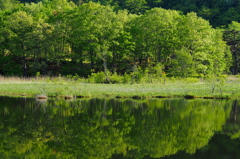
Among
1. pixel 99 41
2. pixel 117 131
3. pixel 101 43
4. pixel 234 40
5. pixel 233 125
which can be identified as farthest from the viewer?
pixel 234 40

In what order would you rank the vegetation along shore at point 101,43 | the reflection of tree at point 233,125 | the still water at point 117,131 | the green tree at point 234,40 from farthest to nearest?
the green tree at point 234,40, the vegetation along shore at point 101,43, the reflection of tree at point 233,125, the still water at point 117,131

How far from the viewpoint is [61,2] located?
3659 inches

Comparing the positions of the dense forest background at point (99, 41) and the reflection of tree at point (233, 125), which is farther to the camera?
the dense forest background at point (99, 41)

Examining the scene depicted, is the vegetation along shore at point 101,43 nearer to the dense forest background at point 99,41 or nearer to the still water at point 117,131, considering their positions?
the dense forest background at point 99,41

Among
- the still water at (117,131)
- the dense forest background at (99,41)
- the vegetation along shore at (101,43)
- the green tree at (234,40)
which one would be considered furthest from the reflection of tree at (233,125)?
the green tree at (234,40)

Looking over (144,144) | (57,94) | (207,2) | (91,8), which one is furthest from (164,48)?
(207,2)

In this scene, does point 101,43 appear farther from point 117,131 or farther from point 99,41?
point 117,131

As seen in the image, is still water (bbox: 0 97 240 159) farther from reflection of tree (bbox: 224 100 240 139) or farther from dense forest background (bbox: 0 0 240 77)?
dense forest background (bbox: 0 0 240 77)

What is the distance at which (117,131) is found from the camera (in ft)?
54.6

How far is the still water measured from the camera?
42.5 feet

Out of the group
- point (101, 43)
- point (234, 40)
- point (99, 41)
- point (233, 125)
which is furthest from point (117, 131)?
point (234, 40)

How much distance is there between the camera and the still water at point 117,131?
12.9 metres

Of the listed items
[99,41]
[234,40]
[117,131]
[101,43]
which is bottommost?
[117,131]

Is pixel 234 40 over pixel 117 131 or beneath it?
over
